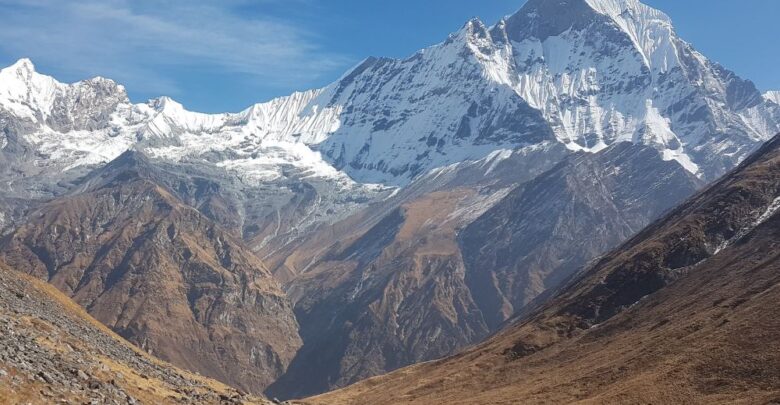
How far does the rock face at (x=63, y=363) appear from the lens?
72.6 meters

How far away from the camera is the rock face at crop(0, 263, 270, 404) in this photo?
72562 mm

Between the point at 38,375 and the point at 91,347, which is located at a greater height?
the point at 91,347

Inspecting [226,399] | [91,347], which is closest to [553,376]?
[226,399]

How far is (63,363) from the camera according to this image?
83.7 meters

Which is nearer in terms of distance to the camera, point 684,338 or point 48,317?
point 48,317

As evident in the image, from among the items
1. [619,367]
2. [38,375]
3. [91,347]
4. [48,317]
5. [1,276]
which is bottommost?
[619,367]

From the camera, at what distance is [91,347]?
369 feet

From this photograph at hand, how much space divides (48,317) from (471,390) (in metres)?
109

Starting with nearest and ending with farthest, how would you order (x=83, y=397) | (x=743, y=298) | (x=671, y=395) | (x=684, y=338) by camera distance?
(x=83, y=397) → (x=671, y=395) → (x=684, y=338) → (x=743, y=298)

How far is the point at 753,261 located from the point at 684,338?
5373 cm

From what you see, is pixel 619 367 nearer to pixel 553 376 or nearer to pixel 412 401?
pixel 553 376

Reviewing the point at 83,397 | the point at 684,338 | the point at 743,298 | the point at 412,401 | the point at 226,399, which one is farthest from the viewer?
the point at 412,401

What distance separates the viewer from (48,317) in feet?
387

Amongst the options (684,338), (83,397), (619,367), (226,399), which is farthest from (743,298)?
(83,397)
